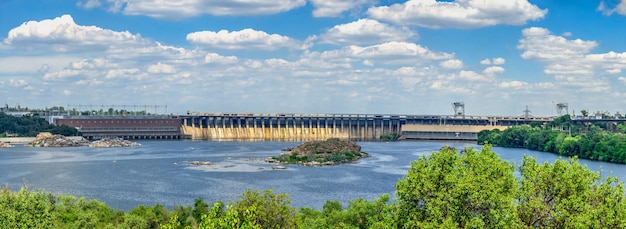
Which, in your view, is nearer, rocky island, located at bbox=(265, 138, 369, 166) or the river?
the river

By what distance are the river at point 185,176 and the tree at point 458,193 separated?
21833 mm

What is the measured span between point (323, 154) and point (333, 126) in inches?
2227

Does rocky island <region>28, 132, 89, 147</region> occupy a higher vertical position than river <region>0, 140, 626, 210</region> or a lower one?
higher

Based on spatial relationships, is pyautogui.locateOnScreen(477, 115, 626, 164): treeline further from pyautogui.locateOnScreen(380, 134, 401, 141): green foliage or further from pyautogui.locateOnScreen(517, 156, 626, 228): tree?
pyautogui.locateOnScreen(517, 156, 626, 228): tree

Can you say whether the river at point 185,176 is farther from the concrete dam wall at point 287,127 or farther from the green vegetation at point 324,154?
the concrete dam wall at point 287,127

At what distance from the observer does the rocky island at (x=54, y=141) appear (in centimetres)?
11200

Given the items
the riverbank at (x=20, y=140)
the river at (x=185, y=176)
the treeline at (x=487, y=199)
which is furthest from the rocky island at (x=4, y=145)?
the treeline at (x=487, y=199)

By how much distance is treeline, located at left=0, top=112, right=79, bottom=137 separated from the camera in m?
123

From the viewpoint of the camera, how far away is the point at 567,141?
92938 millimetres

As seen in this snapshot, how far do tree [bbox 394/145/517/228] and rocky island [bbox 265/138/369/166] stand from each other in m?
59.8

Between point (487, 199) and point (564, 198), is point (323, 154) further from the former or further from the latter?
point (487, 199)

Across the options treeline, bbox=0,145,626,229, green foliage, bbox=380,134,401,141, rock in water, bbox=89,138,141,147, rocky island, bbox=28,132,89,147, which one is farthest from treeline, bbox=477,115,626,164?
rocky island, bbox=28,132,89,147

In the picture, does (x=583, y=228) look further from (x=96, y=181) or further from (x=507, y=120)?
(x=507, y=120)

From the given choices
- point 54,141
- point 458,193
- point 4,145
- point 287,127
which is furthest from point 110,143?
point 458,193
